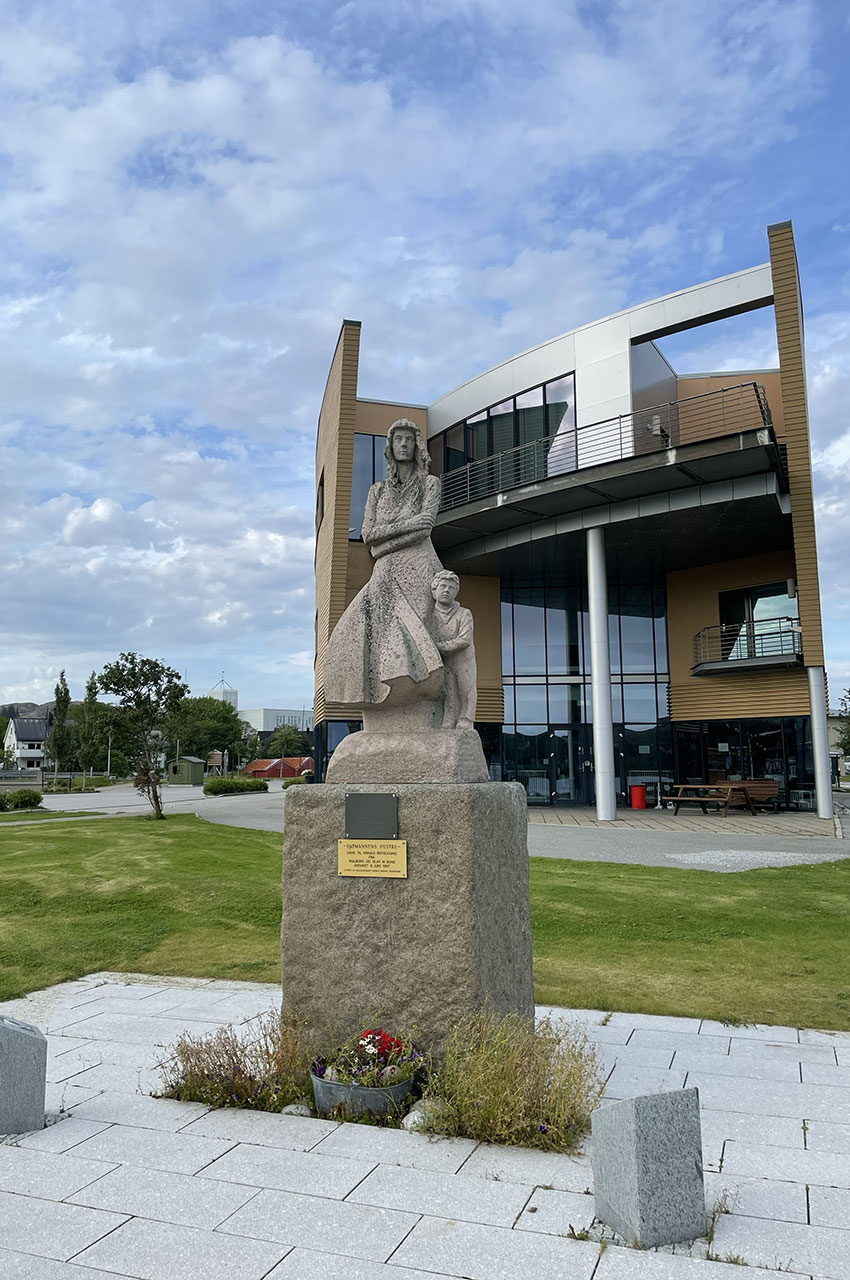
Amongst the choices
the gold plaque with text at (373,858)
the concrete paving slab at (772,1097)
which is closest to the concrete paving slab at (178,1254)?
the gold plaque with text at (373,858)

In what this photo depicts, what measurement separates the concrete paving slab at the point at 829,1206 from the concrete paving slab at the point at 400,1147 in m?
1.50

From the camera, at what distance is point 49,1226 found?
348 cm

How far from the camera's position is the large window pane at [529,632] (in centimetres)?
3020

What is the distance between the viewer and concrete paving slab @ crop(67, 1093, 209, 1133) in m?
4.58

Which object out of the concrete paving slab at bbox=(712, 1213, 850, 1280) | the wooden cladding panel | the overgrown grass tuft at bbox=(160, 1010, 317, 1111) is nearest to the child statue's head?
the overgrown grass tuft at bbox=(160, 1010, 317, 1111)

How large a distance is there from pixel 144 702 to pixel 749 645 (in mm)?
18022

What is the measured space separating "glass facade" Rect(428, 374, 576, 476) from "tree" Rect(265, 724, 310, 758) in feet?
243

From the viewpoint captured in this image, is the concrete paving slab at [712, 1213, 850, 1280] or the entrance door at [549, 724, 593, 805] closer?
the concrete paving slab at [712, 1213, 850, 1280]

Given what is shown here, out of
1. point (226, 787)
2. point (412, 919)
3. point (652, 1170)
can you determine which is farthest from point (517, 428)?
point (652, 1170)

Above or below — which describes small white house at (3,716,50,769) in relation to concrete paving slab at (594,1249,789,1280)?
above

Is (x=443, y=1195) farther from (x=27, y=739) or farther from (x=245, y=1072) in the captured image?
(x=27, y=739)

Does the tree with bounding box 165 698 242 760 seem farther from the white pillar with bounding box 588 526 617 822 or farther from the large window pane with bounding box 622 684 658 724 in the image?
the white pillar with bounding box 588 526 617 822

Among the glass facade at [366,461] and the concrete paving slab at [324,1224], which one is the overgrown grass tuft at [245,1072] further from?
the glass facade at [366,461]

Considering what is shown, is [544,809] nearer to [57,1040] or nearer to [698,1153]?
[57,1040]
